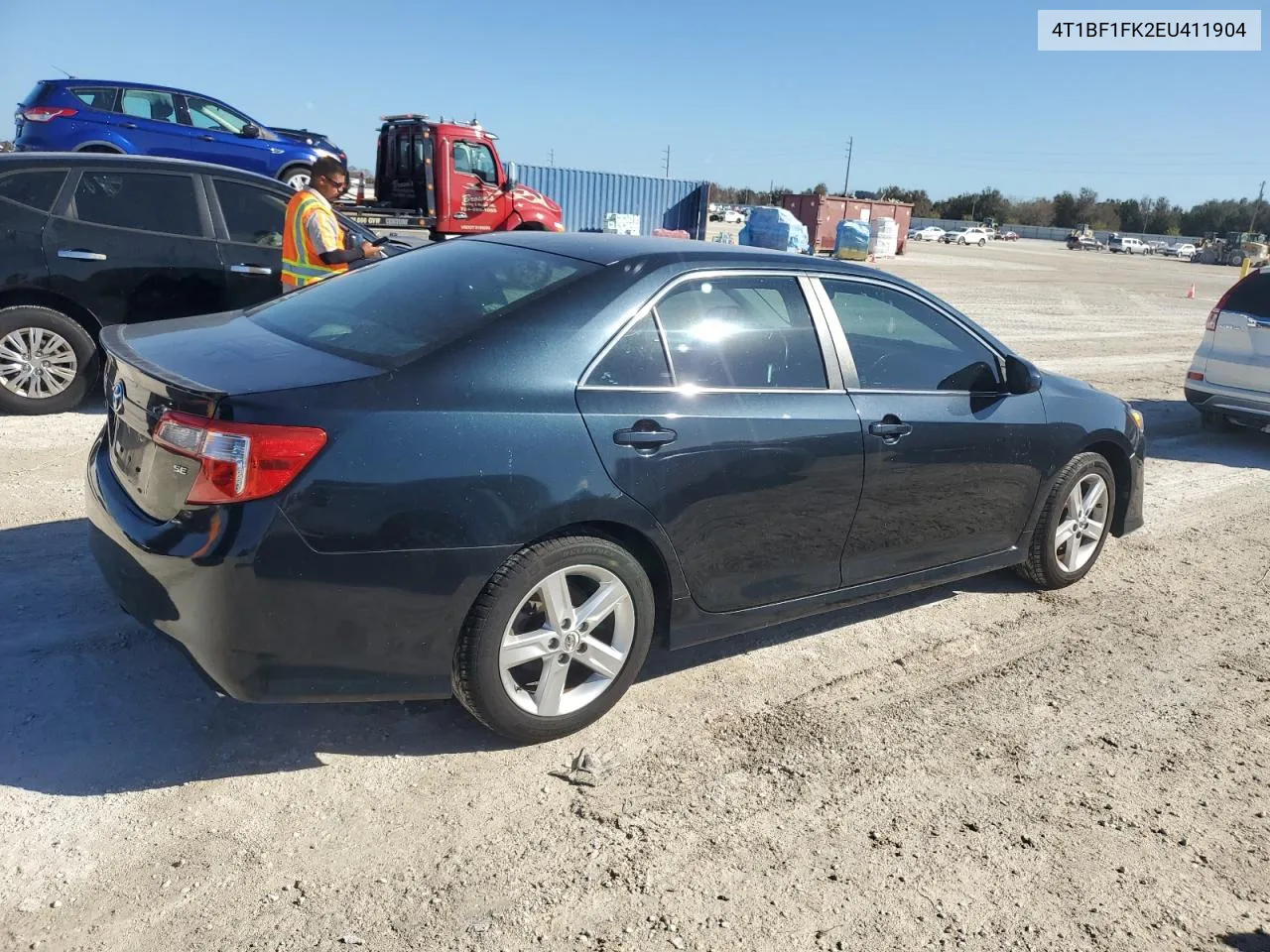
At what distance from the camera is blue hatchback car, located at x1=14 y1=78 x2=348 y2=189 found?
15.2m

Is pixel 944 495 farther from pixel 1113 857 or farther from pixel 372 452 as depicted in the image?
pixel 372 452

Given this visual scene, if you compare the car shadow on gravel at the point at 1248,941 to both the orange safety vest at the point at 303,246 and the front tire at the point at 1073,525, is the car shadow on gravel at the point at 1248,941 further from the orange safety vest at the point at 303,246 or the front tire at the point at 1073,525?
the orange safety vest at the point at 303,246

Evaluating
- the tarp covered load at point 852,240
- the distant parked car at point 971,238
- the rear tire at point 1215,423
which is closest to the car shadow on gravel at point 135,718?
the rear tire at point 1215,423

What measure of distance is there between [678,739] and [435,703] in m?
0.87

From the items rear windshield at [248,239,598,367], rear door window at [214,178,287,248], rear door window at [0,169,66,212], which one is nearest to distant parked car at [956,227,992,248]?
rear door window at [214,178,287,248]

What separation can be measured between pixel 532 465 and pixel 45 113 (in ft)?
51.9

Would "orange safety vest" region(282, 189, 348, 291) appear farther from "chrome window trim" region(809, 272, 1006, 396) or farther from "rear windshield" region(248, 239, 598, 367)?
"chrome window trim" region(809, 272, 1006, 396)

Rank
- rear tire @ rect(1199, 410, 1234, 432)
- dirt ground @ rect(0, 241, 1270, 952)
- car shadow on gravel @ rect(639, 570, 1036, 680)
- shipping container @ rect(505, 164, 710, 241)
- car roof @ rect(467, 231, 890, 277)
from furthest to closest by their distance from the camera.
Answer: shipping container @ rect(505, 164, 710, 241) < rear tire @ rect(1199, 410, 1234, 432) < car shadow on gravel @ rect(639, 570, 1036, 680) < car roof @ rect(467, 231, 890, 277) < dirt ground @ rect(0, 241, 1270, 952)

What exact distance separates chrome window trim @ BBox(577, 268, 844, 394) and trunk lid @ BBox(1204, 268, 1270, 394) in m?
6.57

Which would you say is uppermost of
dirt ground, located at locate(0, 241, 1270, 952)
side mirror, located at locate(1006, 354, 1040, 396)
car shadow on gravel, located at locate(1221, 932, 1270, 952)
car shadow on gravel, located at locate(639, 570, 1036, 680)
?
side mirror, located at locate(1006, 354, 1040, 396)

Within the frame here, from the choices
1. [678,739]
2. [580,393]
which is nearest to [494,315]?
→ [580,393]

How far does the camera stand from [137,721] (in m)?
3.26

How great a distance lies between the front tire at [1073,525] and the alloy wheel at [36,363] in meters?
6.18

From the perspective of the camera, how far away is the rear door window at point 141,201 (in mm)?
6812
